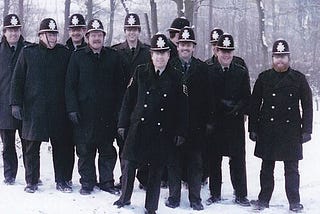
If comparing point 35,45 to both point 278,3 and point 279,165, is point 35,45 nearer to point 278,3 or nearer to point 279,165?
point 279,165

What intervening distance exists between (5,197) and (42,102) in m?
1.37

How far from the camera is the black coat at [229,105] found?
23.6 ft

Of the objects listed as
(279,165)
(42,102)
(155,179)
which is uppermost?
(42,102)

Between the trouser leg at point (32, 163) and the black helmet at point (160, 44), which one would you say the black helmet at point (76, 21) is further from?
the trouser leg at point (32, 163)

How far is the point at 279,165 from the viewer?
10.0 meters

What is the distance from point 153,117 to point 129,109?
0.37 m

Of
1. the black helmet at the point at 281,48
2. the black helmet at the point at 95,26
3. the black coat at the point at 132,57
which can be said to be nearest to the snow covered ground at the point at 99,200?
the black coat at the point at 132,57

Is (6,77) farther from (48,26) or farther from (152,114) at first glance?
(152,114)

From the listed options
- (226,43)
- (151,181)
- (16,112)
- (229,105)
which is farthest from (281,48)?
(16,112)

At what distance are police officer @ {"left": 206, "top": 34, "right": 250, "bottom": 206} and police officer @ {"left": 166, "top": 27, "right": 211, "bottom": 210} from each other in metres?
0.31

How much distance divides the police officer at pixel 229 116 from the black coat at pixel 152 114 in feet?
3.08

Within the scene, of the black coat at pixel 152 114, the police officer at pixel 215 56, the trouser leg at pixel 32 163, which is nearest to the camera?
the black coat at pixel 152 114

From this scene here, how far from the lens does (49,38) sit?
7.03 m

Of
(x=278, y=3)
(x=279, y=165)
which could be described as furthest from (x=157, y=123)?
(x=278, y=3)
